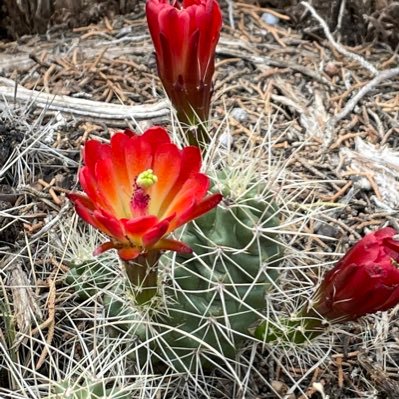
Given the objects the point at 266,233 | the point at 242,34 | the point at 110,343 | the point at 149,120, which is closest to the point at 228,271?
the point at 266,233

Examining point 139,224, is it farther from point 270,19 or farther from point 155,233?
point 270,19

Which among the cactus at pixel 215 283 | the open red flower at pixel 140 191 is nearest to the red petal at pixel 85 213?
the open red flower at pixel 140 191

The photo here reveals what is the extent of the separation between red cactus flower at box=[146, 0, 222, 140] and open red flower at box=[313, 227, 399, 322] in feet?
1.40

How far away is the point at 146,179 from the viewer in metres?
1.35

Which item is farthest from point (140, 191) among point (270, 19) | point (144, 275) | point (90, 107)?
point (270, 19)

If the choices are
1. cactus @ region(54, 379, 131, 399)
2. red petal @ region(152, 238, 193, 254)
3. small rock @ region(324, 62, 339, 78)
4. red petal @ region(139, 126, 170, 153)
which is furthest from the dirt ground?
red petal @ region(152, 238, 193, 254)

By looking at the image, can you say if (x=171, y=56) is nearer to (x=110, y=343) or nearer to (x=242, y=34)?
(x=110, y=343)

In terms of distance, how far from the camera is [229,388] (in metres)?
1.72

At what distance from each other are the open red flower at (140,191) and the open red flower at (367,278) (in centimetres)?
31

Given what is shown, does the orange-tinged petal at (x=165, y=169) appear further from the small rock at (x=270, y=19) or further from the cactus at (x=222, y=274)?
the small rock at (x=270, y=19)

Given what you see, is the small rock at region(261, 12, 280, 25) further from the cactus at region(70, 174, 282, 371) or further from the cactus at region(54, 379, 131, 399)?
the cactus at region(54, 379, 131, 399)

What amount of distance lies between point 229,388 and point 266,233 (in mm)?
361

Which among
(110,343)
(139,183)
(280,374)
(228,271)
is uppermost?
(139,183)

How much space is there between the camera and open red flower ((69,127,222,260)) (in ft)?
4.31
